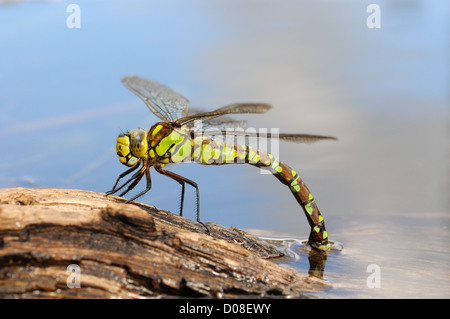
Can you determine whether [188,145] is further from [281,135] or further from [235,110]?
[281,135]

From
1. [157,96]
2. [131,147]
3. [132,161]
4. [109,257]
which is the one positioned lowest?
[109,257]

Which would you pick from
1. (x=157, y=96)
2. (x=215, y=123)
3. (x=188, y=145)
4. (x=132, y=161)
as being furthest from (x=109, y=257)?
(x=157, y=96)

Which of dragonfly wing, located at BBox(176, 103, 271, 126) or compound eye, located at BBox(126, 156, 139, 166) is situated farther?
compound eye, located at BBox(126, 156, 139, 166)

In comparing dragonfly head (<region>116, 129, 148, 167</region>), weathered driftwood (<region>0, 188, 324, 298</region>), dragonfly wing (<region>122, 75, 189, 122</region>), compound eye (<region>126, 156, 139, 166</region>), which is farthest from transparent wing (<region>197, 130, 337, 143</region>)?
weathered driftwood (<region>0, 188, 324, 298</region>)

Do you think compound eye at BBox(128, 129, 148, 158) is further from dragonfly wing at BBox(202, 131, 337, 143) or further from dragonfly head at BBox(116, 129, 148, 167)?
dragonfly wing at BBox(202, 131, 337, 143)

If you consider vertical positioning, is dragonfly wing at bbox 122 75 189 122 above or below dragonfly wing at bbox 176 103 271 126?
above

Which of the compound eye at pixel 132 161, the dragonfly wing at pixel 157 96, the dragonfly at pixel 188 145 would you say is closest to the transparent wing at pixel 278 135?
the dragonfly at pixel 188 145
